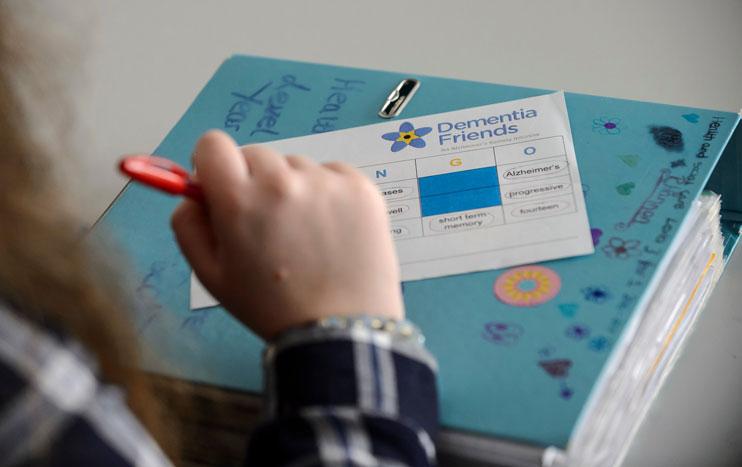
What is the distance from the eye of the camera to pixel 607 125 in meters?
0.72

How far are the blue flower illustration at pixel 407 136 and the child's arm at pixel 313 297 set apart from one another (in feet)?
0.50

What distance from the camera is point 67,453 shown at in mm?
416

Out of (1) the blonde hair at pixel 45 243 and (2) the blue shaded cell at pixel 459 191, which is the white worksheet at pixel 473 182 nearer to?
(2) the blue shaded cell at pixel 459 191

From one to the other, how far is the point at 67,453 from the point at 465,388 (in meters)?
0.24

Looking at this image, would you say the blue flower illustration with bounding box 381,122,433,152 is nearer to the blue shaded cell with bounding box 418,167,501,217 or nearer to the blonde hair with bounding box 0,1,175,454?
the blue shaded cell with bounding box 418,167,501,217

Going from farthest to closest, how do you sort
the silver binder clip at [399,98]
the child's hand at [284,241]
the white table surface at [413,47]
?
the white table surface at [413,47], the silver binder clip at [399,98], the child's hand at [284,241]

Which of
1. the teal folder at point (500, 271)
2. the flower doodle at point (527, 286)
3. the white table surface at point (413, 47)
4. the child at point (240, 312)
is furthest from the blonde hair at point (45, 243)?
the white table surface at point (413, 47)

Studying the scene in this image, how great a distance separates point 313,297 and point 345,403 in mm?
63

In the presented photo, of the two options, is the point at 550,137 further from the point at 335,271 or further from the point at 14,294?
the point at 14,294

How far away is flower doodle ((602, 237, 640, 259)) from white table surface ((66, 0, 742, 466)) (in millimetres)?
203

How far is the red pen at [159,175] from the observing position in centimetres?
56

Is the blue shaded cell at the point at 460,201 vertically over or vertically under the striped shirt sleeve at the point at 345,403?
over

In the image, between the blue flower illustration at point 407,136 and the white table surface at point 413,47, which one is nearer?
the blue flower illustration at point 407,136

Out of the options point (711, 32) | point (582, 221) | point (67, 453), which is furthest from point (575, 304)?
point (711, 32)
